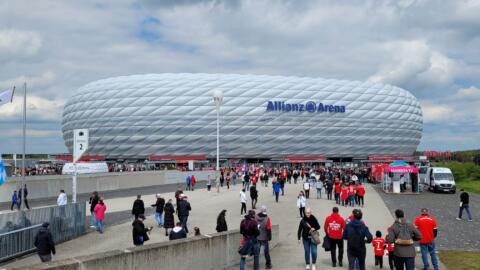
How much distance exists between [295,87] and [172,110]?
2164cm

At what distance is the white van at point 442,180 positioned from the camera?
3669 centimetres

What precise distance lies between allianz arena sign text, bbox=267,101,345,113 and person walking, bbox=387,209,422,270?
8460cm

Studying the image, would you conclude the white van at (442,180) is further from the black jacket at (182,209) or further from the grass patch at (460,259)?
the black jacket at (182,209)

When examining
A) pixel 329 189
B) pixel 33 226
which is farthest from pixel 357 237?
pixel 329 189

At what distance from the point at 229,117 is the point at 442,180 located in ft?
190

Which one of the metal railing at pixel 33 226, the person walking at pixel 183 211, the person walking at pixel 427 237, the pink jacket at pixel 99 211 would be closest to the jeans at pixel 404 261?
the person walking at pixel 427 237

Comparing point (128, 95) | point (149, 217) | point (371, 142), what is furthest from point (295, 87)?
point (149, 217)

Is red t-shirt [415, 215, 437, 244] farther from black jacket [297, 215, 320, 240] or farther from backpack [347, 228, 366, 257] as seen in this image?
black jacket [297, 215, 320, 240]

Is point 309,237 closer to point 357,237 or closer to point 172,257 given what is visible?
point 357,237

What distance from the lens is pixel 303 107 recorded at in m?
95.9

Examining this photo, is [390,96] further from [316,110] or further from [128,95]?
[128,95]

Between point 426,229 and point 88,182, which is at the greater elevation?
point 88,182

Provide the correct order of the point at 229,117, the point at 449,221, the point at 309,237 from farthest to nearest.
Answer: the point at 229,117, the point at 449,221, the point at 309,237

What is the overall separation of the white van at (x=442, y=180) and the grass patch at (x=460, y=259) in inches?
965
